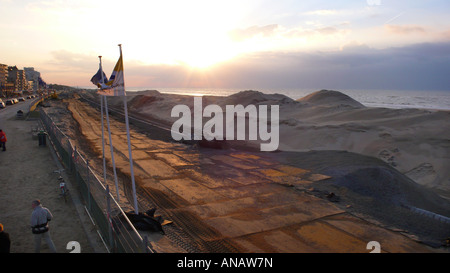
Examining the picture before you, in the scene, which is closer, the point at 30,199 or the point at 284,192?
the point at 30,199

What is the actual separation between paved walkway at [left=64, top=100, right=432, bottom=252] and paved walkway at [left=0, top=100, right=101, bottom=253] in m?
3.36

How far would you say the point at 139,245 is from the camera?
621cm

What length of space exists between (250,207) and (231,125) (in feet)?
98.3

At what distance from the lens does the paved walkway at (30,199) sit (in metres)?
8.91

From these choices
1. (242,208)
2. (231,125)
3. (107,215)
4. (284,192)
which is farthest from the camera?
(231,125)

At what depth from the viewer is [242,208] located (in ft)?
42.9

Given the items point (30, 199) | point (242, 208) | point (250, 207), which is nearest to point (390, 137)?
point (250, 207)

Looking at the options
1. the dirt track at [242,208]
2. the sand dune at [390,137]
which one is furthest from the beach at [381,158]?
the dirt track at [242,208]

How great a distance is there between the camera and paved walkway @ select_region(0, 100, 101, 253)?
29.2 ft

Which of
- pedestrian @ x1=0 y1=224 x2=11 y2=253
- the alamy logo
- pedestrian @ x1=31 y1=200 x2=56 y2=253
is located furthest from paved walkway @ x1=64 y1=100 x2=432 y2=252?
the alamy logo

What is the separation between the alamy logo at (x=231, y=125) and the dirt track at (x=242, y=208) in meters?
9.48

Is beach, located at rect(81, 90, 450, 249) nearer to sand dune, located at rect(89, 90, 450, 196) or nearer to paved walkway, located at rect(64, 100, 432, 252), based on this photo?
sand dune, located at rect(89, 90, 450, 196)

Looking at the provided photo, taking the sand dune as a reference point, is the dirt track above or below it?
below

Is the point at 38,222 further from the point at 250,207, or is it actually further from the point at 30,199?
the point at 250,207
